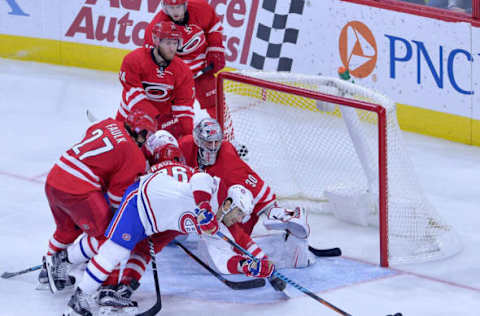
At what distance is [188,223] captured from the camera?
3949mm

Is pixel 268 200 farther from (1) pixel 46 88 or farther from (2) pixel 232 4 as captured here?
(1) pixel 46 88

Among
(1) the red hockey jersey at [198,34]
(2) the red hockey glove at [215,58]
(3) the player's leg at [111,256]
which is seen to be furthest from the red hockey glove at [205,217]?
(2) the red hockey glove at [215,58]

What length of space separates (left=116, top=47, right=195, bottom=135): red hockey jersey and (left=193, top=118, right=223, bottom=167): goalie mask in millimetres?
638

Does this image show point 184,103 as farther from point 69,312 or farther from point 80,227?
point 69,312

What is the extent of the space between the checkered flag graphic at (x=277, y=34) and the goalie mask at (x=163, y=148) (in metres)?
2.84

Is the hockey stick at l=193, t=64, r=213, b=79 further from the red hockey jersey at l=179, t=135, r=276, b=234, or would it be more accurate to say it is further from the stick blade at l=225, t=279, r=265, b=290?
the stick blade at l=225, t=279, r=265, b=290

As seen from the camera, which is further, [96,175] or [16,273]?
[16,273]

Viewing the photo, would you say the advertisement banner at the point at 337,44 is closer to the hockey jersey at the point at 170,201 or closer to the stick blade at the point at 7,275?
the hockey jersey at the point at 170,201

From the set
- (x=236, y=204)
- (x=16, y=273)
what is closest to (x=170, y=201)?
(x=236, y=204)

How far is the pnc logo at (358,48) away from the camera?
668 cm

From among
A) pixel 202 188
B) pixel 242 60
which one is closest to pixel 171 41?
pixel 202 188

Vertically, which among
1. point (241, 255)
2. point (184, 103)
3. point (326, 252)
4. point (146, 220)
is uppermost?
point (184, 103)

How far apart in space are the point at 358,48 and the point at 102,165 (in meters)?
3.02

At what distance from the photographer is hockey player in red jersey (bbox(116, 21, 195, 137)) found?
16.7 feet
